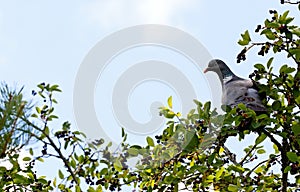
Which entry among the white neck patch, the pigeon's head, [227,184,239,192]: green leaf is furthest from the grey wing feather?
[227,184,239,192]: green leaf

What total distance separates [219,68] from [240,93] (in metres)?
1.03

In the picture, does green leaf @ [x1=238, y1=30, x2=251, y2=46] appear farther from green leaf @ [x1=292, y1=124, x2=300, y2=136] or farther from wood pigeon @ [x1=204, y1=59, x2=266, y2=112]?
green leaf @ [x1=292, y1=124, x2=300, y2=136]

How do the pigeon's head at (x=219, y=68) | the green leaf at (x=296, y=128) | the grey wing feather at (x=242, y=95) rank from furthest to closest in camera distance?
the pigeon's head at (x=219, y=68)
the grey wing feather at (x=242, y=95)
the green leaf at (x=296, y=128)

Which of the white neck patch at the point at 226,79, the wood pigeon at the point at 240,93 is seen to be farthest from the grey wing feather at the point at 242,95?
the white neck patch at the point at 226,79

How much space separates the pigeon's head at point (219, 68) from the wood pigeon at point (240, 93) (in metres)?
0.02

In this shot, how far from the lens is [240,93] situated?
175 inches

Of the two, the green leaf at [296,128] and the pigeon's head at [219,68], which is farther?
the pigeon's head at [219,68]

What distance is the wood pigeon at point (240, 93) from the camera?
13.9ft

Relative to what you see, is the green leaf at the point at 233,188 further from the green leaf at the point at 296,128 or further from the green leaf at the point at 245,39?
the green leaf at the point at 245,39

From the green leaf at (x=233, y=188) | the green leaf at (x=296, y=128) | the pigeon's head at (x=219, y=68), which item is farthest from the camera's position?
the pigeon's head at (x=219, y=68)

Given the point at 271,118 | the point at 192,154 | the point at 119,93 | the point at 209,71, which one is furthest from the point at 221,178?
the point at 209,71

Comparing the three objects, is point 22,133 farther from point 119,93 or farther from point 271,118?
point 271,118

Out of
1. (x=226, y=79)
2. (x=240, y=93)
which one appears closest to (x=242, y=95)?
(x=240, y=93)

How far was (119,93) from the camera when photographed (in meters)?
4.45
